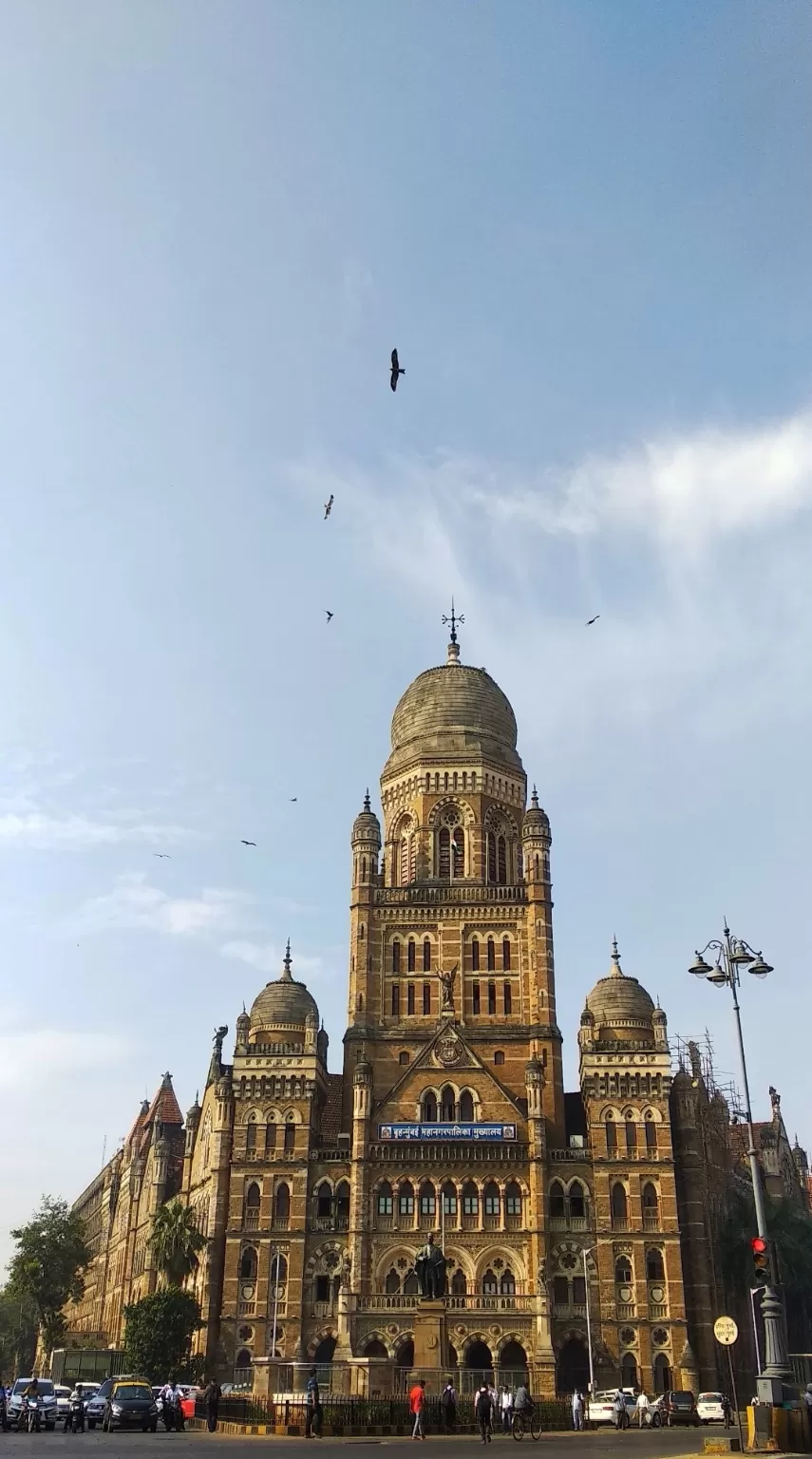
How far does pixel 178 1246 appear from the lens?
64.5m

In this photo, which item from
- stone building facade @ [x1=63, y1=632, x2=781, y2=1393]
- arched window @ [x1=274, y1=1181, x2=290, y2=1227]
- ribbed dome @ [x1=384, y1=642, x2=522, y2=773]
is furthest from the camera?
ribbed dome @ [x1=384, y1=642, x2=522, y2=773]

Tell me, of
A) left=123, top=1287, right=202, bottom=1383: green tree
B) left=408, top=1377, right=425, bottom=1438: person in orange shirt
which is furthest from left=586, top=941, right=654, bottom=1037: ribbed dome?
left=408, top=1377, right=425, bottom=1438: person in orange shirt

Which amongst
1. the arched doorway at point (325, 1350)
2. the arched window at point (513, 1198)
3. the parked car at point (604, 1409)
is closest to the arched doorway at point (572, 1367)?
the arched window at point (513, 1198)

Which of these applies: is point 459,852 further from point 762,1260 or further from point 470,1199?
point 762,1260

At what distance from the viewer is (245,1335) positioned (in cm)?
6256

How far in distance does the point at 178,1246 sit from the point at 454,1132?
48.7 feet

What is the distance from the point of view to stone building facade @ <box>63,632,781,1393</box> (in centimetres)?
6134

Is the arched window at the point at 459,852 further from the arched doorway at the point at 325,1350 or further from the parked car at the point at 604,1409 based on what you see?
the parked car at the point at 604,1409

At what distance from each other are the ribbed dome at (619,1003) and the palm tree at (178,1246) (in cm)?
2357

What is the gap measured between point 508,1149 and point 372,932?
47.5 feet

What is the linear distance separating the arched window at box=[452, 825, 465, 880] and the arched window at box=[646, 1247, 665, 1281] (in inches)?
929

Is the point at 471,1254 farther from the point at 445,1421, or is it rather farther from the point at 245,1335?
the point at 445,1421

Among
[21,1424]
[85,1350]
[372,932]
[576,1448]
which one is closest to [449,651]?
[372,932]

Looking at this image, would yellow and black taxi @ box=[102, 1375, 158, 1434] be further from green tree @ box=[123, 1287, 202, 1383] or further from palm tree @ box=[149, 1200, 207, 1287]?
palm tree @ box=[149, 1200, 207, 1287]
